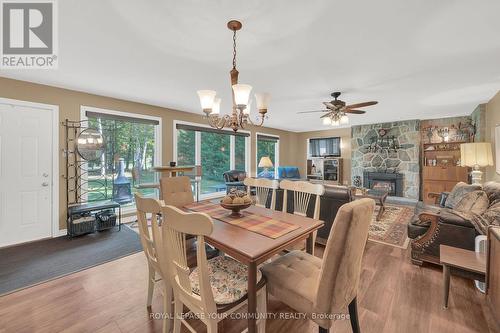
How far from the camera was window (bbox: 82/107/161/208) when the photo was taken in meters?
3.91

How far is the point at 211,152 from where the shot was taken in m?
5.89

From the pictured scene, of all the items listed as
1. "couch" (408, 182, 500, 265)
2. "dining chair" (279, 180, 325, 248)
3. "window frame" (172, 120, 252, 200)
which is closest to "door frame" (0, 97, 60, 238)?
"window frame" (172, 120, 252, 200)

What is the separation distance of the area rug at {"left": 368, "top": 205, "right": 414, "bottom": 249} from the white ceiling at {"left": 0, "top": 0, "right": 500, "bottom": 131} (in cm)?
241

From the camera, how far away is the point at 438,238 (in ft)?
7.93

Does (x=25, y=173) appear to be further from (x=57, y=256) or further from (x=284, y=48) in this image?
(x=284, y=48)

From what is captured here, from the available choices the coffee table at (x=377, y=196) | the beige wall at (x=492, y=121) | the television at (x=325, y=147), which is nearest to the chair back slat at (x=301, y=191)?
the coffee table at (x=377, y=196)

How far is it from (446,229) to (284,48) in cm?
266

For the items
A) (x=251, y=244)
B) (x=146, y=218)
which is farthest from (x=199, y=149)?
(x=251, y=244)

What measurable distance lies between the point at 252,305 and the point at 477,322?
1.88m

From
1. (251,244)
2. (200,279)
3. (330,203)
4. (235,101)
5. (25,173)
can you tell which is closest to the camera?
(200,279)

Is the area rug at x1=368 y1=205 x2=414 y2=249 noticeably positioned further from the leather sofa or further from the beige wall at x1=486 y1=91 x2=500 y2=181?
the beige wall at x1=486 y1=91 x2=500 y2=181

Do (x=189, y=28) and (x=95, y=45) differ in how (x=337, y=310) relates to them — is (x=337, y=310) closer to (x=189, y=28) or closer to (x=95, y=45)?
(x=189, y=28)

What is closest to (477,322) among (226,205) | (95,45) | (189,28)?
(226,205)

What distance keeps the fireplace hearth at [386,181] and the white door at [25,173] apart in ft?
25.7
